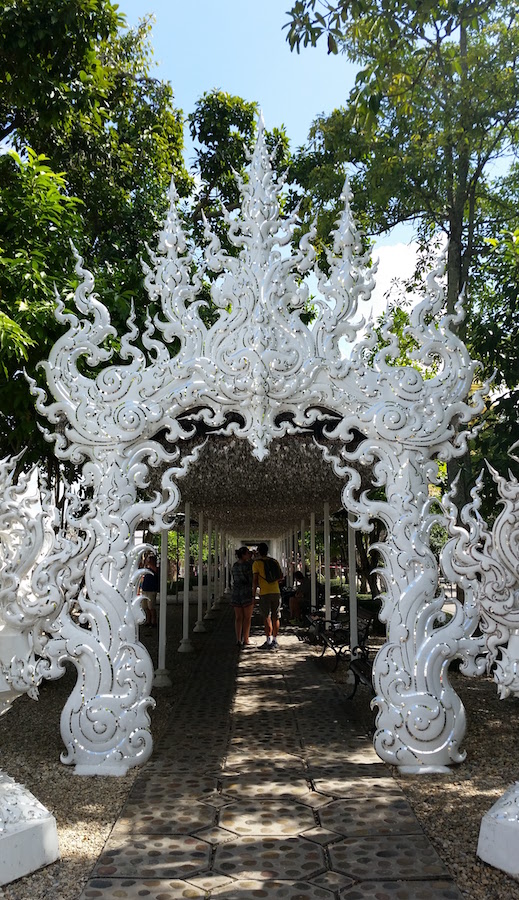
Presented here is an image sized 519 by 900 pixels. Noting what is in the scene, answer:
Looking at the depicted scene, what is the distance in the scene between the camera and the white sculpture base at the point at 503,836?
3.29 meters

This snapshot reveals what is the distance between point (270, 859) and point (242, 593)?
7.88 meters

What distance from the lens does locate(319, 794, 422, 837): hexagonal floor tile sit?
3887mm

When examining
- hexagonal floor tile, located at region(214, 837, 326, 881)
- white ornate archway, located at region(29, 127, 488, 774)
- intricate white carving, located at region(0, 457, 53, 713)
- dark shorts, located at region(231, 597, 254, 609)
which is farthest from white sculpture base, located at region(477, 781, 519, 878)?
dark shorts, located at region(231, 597, 254, 609)

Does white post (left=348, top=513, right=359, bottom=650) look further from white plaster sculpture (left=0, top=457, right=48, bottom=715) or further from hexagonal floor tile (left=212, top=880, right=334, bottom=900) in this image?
hexagonal floor tile (left=212, top=880, right=334, bottom=900)

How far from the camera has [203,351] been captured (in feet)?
18.1

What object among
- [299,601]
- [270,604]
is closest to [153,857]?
[270,604]

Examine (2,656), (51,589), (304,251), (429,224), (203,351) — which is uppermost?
(429,224)

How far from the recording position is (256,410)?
212 inches

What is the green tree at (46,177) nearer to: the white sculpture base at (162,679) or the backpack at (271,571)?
the white sculpture base at (162,679)

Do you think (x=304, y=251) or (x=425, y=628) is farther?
(x=304, y=251)

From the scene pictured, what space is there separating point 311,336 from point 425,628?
2.32 m

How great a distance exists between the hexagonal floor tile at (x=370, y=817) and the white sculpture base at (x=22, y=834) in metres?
1.46

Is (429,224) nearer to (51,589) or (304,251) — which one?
(304,251)

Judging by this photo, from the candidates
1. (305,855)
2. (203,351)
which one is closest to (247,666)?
(203,351)
